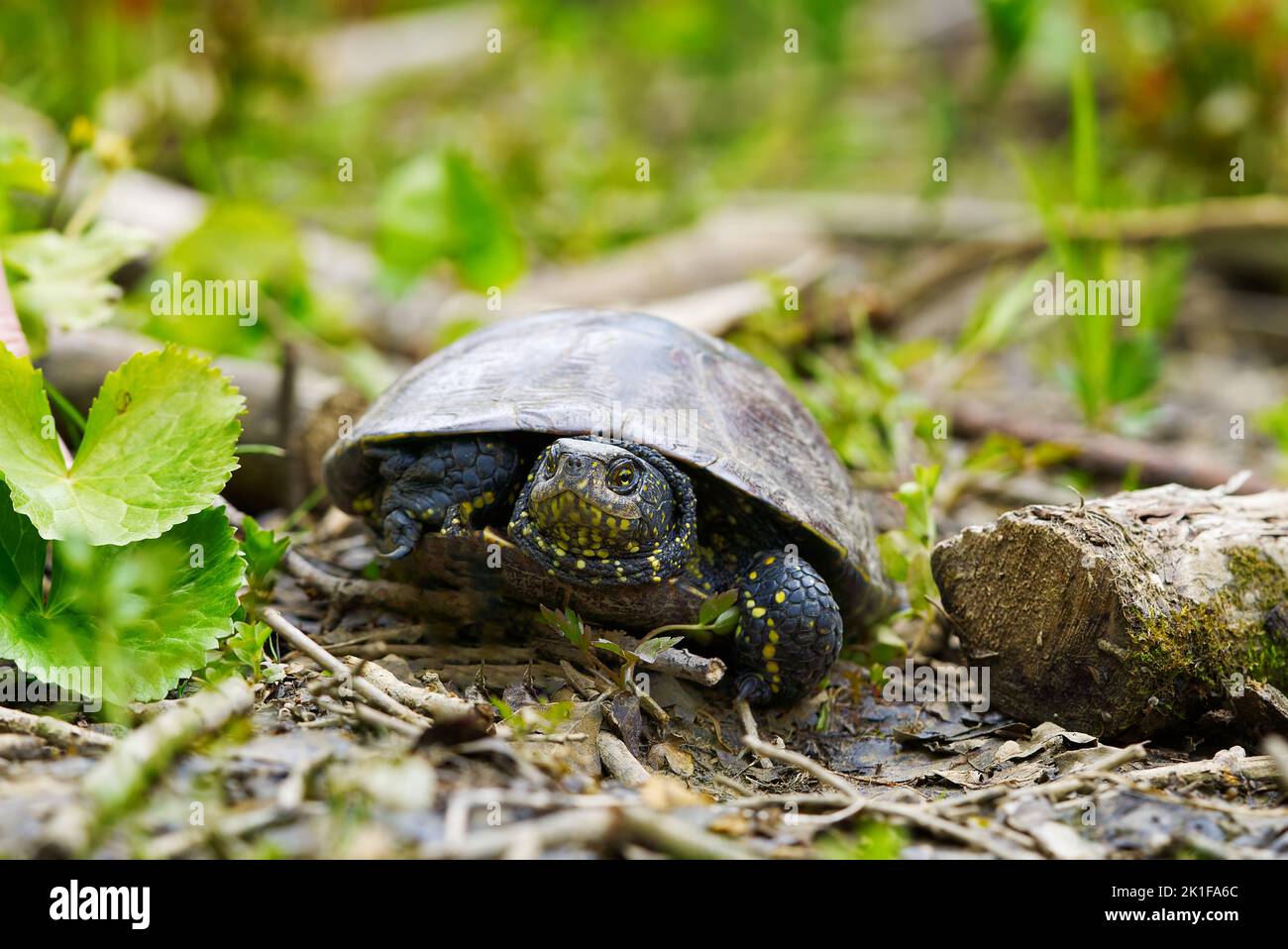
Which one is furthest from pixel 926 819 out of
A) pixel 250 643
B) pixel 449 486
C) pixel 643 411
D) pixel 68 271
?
pixel 68 271

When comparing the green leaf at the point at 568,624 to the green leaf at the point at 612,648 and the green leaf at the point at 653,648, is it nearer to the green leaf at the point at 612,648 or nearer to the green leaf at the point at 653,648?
the green leaf at the point at 612,648

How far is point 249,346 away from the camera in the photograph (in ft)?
15.7

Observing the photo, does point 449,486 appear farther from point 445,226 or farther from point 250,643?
point 445,226

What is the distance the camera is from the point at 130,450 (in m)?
2.60

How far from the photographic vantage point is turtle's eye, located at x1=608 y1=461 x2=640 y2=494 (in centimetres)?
266

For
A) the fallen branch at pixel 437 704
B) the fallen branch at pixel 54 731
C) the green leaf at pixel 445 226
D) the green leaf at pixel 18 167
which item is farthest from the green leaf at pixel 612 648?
the green leaf at pixel 445 226

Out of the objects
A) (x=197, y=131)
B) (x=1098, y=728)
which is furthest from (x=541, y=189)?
(x=1098, y=728)

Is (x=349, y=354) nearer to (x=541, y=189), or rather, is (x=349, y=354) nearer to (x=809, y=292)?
(x=809, y=292)

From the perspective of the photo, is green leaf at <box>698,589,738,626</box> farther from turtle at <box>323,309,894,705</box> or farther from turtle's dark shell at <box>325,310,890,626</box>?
turtle's dark shell at <box>325,310,890,626</box>

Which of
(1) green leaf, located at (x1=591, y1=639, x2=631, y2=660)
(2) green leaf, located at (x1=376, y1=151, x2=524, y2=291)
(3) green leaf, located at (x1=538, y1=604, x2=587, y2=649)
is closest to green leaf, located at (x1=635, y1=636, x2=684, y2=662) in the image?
(1) green leaf, located at (x1=591, y1=639, x2=631, y2=660)

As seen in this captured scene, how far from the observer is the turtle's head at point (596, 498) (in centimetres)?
262

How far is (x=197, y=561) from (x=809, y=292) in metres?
4.23
